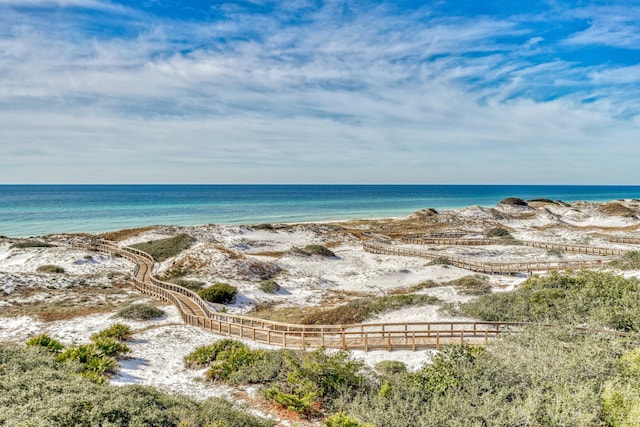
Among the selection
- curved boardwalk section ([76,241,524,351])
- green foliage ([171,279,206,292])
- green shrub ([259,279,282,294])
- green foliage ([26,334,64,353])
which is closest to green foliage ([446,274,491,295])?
curved boardwalk section ([76,241,524,351])

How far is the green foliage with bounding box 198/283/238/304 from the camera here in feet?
91.4

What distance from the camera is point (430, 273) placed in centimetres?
3678

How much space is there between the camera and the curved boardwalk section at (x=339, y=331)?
1683 cm

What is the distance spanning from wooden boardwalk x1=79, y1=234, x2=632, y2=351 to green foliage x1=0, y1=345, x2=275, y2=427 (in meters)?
6.59

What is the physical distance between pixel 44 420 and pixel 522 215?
9118 cm

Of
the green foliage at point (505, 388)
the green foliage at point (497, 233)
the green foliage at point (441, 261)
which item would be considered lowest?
the green foliage at point (441, 261)

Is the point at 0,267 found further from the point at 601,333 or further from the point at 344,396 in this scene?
the point at 601,333

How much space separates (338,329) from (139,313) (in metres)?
11.9

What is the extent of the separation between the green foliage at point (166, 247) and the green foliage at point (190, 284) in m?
10.6

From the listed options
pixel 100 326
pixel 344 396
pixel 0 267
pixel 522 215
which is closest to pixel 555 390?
pixel 344 396

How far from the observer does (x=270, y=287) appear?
31.3 meters

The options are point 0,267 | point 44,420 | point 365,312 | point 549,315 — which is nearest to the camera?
point 44,420

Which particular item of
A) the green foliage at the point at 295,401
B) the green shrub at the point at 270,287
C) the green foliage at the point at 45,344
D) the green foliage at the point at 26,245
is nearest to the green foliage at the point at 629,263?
the green shrub at the point at 270,287

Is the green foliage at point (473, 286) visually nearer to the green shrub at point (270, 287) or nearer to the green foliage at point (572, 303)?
the green foliage at point (572, 303)
